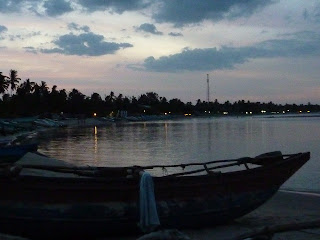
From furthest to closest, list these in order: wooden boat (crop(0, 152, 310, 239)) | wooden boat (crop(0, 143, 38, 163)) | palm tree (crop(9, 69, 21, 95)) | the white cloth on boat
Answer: palm tree (crop(9, 69, 21, 95)) < wooden boat (crop(0, 143, 38, 163)) < the white cloth on boat < wooden boat (crop(0, 152, 310, 239))

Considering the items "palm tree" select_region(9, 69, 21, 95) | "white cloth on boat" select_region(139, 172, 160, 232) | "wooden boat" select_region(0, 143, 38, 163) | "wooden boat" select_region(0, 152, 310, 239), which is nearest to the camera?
"wooden boat" select_region(0, 152, 310, 239)

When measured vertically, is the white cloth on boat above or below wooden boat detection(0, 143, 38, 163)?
below

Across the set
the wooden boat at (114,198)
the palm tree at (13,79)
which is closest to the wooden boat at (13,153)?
the wooden boat at (114,198)

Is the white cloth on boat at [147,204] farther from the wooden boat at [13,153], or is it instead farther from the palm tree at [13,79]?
the palm tree at [13,79]

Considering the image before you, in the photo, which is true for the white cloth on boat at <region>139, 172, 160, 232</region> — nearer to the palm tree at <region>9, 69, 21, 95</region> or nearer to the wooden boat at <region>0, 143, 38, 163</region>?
the wooden boat at <region>0, 143, 38, 163</region>

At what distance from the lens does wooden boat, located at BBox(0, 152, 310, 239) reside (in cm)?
825

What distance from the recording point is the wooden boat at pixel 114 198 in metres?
8.25

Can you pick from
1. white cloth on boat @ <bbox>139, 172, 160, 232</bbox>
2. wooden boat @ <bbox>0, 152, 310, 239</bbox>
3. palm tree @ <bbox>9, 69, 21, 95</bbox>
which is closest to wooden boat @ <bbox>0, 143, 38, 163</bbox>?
wooden boat @ <bbox>0, 152, 310, 239</bbox>

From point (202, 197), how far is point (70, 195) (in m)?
2.69

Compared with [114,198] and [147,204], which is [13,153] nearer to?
[114,198]

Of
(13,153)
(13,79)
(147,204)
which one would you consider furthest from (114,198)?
(13,79)

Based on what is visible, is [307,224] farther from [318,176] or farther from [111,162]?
[111,162]

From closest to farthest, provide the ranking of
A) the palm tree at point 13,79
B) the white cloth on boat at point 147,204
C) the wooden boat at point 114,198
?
the wooden boat at point 114,198, the white cloth on boat at point 147,204, the palm tree at point 13,79


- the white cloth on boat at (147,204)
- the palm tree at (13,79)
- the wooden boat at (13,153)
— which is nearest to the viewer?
the white cloth on boat at (147,204)
